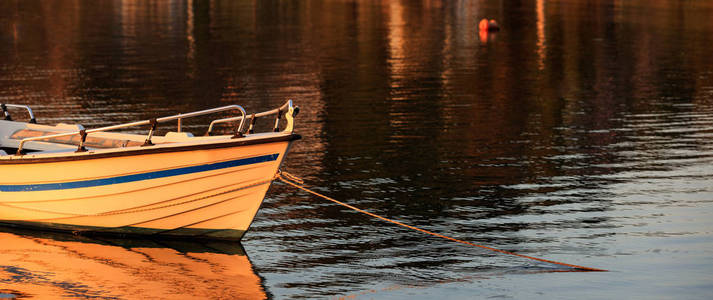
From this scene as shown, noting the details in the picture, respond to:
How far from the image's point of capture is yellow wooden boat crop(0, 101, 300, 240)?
514 inches

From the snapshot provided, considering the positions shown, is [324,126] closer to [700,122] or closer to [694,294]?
[700,122]

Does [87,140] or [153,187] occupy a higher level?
[87,140]

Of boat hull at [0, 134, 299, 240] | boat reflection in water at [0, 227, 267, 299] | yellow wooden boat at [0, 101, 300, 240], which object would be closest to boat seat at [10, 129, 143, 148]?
yellow wooden boat at [0, 101, 300, 240]

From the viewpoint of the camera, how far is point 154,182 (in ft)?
43.9

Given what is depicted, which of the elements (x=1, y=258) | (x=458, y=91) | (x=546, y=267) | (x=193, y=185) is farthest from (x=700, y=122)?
(x=1, y=258)

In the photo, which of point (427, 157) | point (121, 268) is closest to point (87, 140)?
point (121, 268)

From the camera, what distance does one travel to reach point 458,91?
103 feet

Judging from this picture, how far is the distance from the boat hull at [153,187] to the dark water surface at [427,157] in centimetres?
40

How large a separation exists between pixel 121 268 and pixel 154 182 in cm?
128

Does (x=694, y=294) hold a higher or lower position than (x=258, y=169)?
lower

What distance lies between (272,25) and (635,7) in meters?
32.0

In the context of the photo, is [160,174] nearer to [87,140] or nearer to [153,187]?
[153,187]

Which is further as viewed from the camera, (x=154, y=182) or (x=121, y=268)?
(x=154, y=182)

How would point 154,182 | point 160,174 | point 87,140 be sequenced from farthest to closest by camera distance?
point 87,140, point 154,182, point 160,174
